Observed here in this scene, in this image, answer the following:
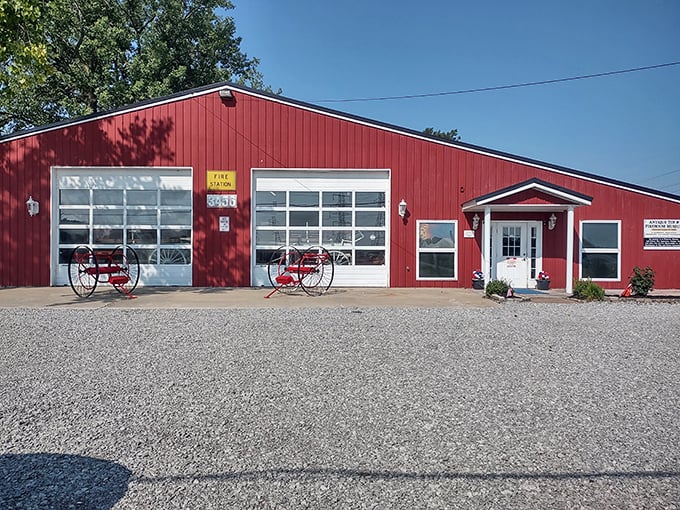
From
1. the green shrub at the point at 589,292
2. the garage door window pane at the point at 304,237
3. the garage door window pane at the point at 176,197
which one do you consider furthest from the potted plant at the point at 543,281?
the garage door window pane at the point at 176,197

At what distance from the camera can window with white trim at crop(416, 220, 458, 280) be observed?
13094mm

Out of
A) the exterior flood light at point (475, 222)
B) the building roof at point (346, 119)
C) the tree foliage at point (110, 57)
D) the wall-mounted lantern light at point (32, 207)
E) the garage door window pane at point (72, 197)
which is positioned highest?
the tree foliage at point (110, 57)

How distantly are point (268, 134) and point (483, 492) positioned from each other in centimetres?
1181

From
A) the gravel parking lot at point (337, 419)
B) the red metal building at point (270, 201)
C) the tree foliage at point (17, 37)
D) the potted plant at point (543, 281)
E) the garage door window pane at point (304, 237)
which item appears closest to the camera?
the gravel parking lot at point (337, 419)

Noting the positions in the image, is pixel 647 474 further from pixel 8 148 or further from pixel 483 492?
pixel 8 148

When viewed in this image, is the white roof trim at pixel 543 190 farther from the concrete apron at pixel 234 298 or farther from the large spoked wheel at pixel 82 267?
the large spoked wheel at pixel 82 267

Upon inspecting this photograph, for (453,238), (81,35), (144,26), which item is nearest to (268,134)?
(453,238)

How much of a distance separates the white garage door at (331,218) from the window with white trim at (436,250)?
970 millimetres

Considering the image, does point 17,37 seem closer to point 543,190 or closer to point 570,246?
point 543,190

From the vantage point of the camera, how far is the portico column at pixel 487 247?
39.4 ft

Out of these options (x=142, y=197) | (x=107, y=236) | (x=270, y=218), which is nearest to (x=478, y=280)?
(x=270, y=218)

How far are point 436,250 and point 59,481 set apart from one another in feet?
37.5

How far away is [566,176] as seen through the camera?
42.8 feet

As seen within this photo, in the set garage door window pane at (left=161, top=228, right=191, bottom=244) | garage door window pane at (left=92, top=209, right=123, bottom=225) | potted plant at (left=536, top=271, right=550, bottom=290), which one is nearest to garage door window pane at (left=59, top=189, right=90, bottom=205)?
garage door window pane at (left=92, top=209, right=123, bottom=225)
